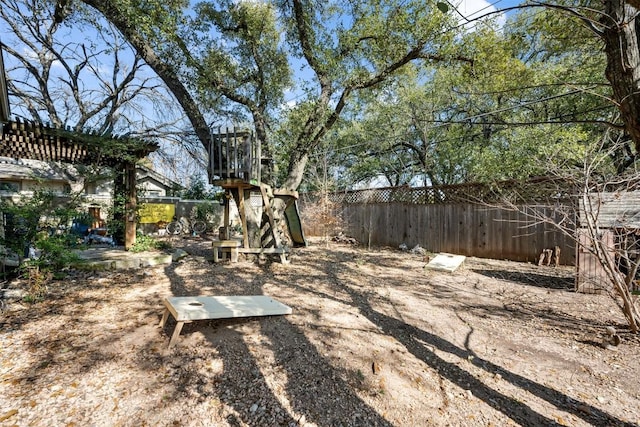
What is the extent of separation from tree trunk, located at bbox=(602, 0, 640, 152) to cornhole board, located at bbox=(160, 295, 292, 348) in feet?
9.64

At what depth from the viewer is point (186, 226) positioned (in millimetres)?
11539

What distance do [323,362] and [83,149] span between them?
6097 millimetres

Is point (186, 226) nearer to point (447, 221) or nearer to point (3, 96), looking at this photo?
point (3, 96)

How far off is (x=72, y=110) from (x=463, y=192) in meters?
13.9

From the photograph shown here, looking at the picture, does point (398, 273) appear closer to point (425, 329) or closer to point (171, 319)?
point (425, 329)

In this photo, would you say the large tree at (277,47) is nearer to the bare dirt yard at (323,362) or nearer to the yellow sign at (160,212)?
the bare dirt yard at (323,362)

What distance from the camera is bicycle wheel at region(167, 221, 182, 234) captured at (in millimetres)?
10756

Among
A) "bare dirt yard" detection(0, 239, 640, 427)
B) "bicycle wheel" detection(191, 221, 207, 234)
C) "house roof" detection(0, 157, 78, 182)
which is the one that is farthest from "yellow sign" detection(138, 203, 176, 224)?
"bare dirt yard" detection(0, 239, 640, 427)

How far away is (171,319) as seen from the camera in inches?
116

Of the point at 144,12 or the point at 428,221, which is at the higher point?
the point at 144,12

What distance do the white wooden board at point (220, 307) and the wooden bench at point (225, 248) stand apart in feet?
8.87

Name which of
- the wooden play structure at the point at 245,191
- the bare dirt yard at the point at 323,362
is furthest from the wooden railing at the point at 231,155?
the bare dirt yard at the point at 323,362

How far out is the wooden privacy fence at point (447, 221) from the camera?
246 inches

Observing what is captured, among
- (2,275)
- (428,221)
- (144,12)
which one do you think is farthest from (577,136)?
(2,275)
